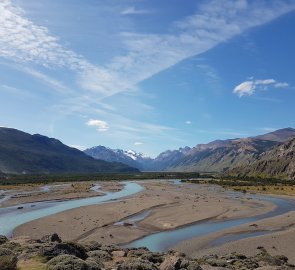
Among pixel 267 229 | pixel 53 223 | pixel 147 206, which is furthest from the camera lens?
pixel 147 206

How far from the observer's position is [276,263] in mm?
29562

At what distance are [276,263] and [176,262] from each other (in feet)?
31.6

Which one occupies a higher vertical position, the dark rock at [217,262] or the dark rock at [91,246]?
the dark rock at [91,246]

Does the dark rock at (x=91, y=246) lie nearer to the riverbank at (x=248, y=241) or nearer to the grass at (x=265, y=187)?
the riverbank at (x=248, y=241)

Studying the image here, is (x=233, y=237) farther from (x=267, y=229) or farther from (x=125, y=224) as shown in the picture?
(x=125, y=224)

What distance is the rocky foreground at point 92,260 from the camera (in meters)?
19.9

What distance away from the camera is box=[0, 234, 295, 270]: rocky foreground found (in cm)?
1986

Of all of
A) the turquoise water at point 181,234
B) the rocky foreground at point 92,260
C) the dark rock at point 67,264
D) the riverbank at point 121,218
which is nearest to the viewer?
the dark rock at point 67,264

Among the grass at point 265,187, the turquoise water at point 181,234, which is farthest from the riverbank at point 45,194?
the grass at point 265,187

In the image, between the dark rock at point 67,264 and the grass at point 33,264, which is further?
the grass at point 33,264

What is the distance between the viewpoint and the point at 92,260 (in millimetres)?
23328

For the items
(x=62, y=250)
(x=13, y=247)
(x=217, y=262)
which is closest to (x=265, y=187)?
(x=217, y=262)

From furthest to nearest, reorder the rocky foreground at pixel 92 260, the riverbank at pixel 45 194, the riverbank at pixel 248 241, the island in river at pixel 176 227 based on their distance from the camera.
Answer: the riverbank at pixel 45 194, the island in river at pixel 176 227, the riverbank at pixel 248 241, the rocky foreground at pixel 92 260

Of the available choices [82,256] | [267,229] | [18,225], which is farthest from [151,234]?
[82,256]
